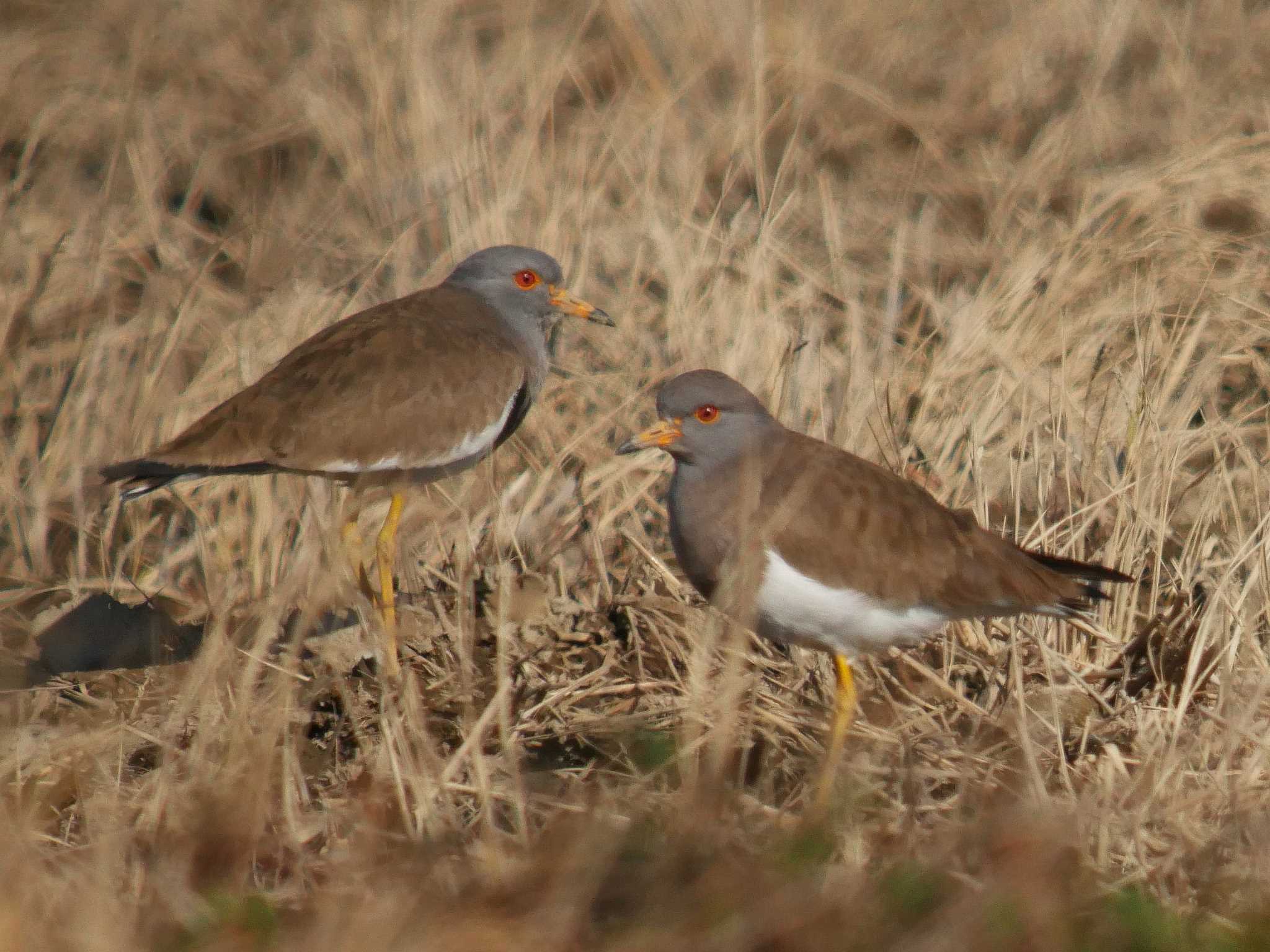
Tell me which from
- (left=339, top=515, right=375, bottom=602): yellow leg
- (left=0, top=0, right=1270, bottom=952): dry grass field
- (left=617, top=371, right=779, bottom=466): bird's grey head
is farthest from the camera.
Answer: (left=339, top=515, right=375, bottom=602): yellow leg

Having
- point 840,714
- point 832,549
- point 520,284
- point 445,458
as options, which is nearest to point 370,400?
point 445,458

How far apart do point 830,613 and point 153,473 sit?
2050 millimetres

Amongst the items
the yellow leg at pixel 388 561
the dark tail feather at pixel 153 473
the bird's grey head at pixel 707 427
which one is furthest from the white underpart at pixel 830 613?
the dark tail feather at pixel 153 473

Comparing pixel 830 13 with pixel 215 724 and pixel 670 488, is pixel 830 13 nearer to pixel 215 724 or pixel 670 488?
pixel 670 488

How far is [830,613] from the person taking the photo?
4.22m

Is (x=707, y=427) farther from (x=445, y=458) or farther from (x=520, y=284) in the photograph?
(x=520, y=284)

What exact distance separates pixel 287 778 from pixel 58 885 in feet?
1.95

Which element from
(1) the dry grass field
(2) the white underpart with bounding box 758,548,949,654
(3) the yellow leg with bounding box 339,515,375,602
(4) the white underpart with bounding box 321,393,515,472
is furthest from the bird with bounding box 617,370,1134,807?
(3) the yellow leg with bounding box 339,515,375,602

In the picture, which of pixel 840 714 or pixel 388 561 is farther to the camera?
pixel 388 561

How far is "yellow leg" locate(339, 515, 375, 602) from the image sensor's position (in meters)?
5.27

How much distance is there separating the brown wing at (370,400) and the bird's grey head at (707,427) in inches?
35.8

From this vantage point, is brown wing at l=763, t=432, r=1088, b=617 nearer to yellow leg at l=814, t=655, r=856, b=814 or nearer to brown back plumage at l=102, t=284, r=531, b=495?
yellow leg at l=814, t=655, r=856, b=814

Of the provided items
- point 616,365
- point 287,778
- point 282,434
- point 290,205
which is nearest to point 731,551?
point 287,778

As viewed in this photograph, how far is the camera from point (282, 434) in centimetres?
503
